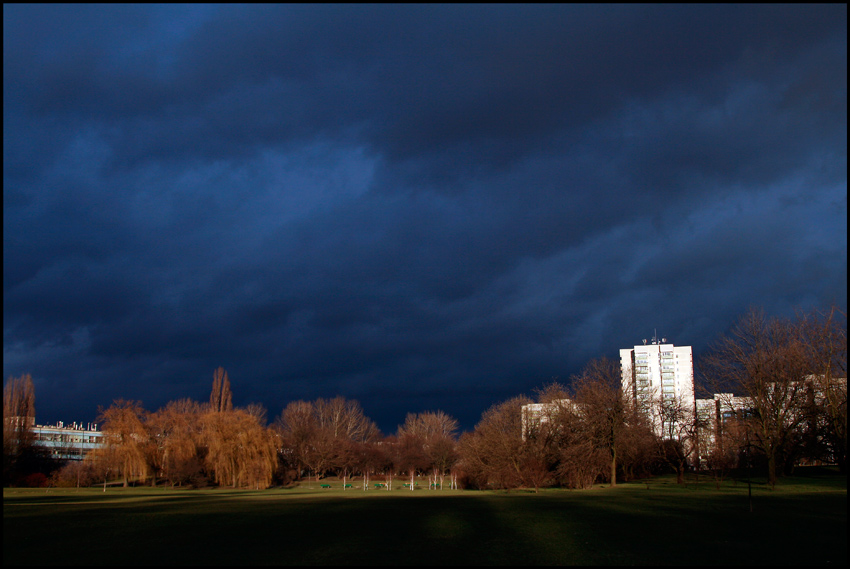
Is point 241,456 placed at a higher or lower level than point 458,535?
lower

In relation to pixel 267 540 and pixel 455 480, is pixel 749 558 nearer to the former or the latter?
pixel 267 540

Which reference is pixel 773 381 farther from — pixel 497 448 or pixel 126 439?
pixel 126 439

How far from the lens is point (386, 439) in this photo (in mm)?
131250

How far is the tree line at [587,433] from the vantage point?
45188 millimetres

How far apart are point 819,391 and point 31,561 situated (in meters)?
51.2

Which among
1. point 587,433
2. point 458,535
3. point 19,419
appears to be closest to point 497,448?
point 587,433

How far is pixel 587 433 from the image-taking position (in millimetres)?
53312

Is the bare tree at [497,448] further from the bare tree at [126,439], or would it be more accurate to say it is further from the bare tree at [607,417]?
the bare tree at [126,439]

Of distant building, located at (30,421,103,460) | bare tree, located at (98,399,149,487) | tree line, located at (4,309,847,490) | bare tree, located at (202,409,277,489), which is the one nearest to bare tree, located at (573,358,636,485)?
tree line, located at (4,309,847,490)

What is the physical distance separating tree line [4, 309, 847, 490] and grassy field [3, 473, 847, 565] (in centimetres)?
1727

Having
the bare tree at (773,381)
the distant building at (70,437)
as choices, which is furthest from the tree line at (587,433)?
the distant building at (70,437)

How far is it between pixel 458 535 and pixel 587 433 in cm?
3628

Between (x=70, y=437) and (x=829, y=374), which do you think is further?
(x=70, y=437)

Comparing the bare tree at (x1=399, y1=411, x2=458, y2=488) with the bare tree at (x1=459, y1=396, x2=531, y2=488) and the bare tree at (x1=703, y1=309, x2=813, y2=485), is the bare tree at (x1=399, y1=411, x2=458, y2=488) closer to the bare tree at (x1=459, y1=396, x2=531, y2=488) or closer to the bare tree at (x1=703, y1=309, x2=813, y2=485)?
the bare tree at (x1=459, y1=396, x2=531, y2=488)
